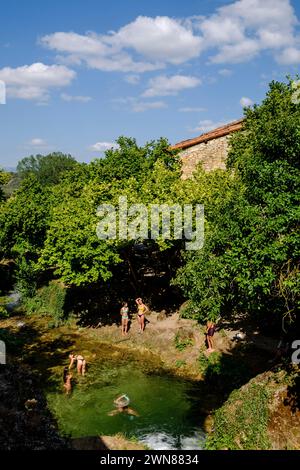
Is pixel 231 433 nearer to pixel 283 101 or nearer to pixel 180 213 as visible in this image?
pixel 180 213

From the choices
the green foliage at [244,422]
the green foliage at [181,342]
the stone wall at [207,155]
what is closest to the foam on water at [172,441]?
the green foliage at [244,422]

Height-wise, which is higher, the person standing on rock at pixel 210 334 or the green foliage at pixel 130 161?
the green foliage at pixel 130 161

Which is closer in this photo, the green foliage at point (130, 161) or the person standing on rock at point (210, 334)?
the person standing on rock at point (210, 334)

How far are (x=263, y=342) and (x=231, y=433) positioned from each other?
712 centimetres

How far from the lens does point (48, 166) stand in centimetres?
9938

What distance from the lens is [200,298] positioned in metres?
11.5

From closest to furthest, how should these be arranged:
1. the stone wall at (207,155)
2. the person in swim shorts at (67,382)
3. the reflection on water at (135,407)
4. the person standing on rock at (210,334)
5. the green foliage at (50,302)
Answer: the reflection on water at (135,407) → the person in swim shorts at (67,382) → the person standing on rock at (210,334) → the green foliage at (50,302) → the stone wall at (207,155)

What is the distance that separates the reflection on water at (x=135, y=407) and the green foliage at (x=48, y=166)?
74196 millimetres

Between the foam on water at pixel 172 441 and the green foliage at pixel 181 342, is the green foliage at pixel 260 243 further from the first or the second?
the green foliage at pixel 181 342

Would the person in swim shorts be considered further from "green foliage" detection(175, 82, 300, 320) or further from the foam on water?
"green foliage" detection(175, 82, 300, 320)

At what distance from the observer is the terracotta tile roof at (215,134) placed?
89.1 feet

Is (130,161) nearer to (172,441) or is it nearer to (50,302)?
(50,302)

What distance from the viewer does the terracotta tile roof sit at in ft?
89.1

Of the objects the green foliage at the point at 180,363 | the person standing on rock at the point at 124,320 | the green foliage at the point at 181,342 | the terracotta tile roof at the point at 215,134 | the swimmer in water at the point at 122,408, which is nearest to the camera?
the swimmer in water at the point at 122,408
